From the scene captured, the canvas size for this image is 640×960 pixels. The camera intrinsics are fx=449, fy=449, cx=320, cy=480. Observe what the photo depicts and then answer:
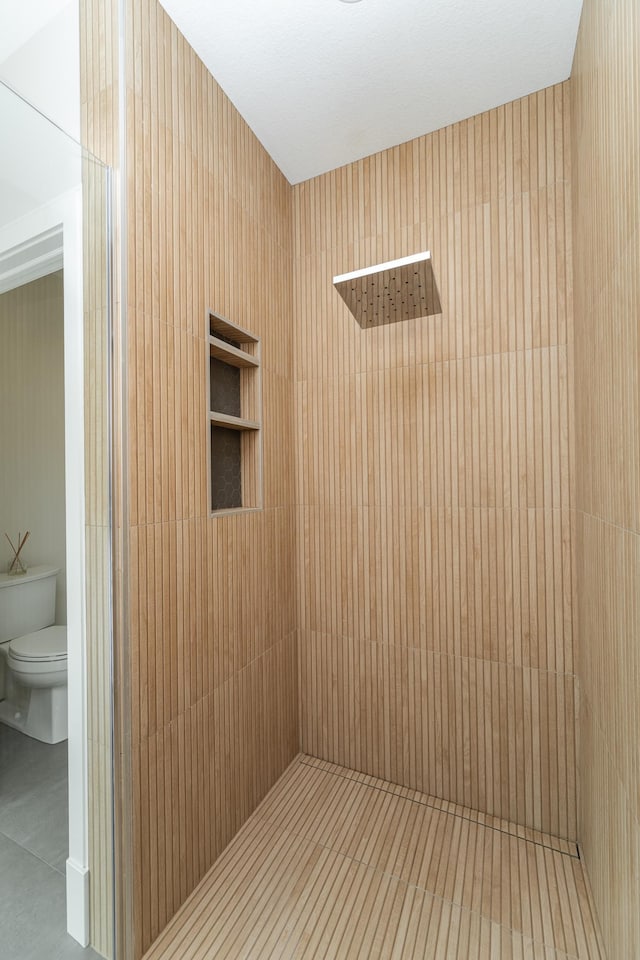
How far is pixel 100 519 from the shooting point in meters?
1.13

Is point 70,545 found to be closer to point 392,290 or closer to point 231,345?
point 231,345

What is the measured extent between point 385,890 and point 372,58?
259 centimetres

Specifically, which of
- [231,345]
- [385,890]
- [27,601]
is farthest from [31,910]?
[231,345]

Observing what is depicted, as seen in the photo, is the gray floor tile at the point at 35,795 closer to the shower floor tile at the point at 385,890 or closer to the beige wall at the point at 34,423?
the beige wall at the point at 34,423

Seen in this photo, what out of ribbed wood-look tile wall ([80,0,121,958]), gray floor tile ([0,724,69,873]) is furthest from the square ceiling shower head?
gray floor tile ([0,724,69,873])

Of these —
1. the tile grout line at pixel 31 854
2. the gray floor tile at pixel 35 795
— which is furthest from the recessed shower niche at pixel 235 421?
the tile grout line at pixel 31 854

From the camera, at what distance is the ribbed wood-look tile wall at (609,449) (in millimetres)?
878

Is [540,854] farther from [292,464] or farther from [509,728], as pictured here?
[292,464]

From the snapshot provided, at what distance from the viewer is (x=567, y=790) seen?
152 cm

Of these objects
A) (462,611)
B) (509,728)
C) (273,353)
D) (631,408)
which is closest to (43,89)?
(273,353)

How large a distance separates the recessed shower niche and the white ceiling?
2.68 feet

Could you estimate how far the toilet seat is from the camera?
970 mm

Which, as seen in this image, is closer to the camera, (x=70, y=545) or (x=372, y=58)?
(x=70, y=545)

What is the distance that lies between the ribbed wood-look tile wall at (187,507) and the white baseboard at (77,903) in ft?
0.38
